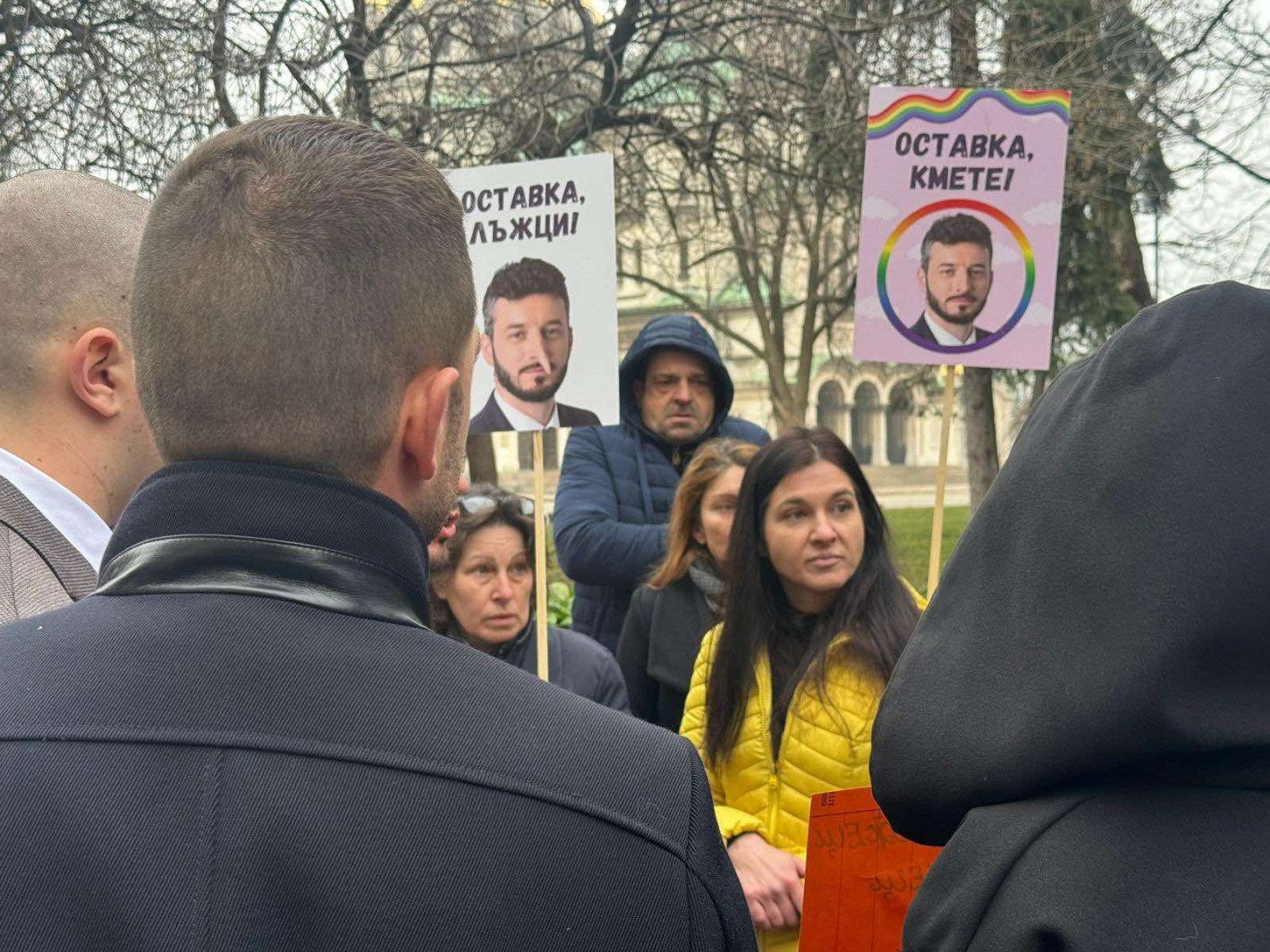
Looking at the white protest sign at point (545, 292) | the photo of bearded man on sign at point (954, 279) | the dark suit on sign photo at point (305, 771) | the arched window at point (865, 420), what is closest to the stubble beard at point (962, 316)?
the photo of bearded man on sign at point (954, 279)

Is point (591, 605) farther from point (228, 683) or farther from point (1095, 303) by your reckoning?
point (1095, 303)

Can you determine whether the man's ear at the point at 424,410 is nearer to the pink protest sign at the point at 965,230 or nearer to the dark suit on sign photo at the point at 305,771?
the dark suit on sign photo at the point at 305,771

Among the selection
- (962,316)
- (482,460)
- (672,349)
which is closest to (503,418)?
(672,349)

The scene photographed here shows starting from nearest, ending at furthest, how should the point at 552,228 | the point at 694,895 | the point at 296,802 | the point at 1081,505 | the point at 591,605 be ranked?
1. the point at 296,802
2. the point at 694,895
3. the point at 1081,505
4. the point at 552,228
5. the point at 591,605

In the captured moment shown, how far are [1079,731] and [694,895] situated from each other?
37 centimetres

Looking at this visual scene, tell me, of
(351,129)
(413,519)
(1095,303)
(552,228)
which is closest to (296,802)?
(413,519)

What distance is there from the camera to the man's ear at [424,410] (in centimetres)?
129

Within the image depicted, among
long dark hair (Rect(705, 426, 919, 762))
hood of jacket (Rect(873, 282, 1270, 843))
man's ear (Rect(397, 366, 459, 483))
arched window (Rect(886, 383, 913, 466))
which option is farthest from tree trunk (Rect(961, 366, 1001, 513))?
arched window (Rect(886, 383, 913, 466))

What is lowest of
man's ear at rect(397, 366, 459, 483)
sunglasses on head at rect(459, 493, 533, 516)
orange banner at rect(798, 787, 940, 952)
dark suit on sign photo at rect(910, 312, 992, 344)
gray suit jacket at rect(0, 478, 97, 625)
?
orange banner at rect(798, 787, 940, 952)

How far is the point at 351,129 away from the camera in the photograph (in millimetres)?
1332

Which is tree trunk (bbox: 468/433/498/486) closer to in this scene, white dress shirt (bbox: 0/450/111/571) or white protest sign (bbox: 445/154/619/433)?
white protest sign (bbox: 445/154/619/433)

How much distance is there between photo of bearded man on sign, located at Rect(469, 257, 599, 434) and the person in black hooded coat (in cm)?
286

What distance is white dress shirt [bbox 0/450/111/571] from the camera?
1950 millimetres

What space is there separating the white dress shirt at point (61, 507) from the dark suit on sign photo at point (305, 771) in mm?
784
